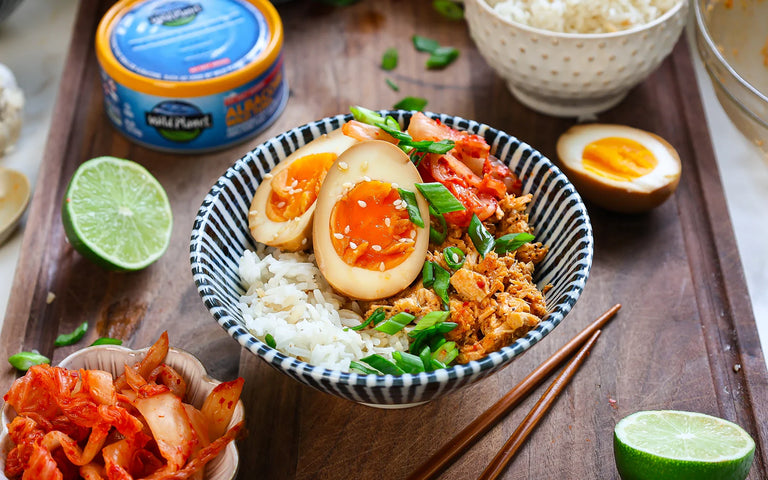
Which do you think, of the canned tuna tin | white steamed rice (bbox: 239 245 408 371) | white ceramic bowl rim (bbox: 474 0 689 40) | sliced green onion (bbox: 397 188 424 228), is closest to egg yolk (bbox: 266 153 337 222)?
white steamed rice (bbox: 239 245 408 371)

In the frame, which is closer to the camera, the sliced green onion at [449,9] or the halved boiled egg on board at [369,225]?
the halved boiled egg on board at [369,225]

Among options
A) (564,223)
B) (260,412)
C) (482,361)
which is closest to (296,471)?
(260,412)

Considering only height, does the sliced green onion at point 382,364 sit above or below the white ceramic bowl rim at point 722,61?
below

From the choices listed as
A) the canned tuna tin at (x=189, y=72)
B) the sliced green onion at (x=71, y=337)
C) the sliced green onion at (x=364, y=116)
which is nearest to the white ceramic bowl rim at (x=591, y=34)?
the sliced green onion at (x=364, y=116)

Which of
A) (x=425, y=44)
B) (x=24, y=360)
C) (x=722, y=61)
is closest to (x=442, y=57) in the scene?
(x=425, y=44)

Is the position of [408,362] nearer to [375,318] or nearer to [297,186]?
[375,318]

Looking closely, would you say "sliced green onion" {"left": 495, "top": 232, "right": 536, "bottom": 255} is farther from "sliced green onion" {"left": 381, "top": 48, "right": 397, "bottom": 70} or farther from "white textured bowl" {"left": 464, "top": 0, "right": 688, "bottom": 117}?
"sliced green onion" {"left": 381, "top": 48, "right": 397, "bottom": 70}

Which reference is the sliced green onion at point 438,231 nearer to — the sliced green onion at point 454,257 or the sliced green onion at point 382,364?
the sliced green onion at point 454,257
